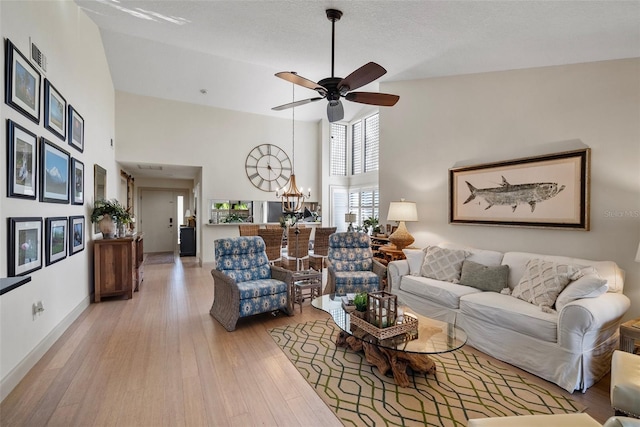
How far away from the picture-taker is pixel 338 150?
827 centimetres

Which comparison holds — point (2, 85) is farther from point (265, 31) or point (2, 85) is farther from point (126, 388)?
point (265, 31)

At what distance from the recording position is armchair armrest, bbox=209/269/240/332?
3189 mm

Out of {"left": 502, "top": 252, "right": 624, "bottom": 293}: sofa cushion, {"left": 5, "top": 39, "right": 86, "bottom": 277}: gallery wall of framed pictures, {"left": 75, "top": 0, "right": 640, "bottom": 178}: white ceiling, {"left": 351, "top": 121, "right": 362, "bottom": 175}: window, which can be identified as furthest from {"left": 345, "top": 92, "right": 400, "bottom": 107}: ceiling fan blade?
{"left": 351, "top": 121, "right": 362, "bottom": 175}: window

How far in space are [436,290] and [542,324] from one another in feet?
3.43

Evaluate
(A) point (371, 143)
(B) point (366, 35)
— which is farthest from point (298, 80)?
(A) point (371, 143)

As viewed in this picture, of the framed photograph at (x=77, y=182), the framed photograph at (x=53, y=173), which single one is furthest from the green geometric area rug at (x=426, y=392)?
the framed photograph at (x=77, y=182)

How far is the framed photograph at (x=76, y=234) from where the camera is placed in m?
3.35

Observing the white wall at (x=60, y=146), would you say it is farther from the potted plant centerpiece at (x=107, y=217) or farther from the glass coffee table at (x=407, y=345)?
the glass coffee table at (x=407, y=345)

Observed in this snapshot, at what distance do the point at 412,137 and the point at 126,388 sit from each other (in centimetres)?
465

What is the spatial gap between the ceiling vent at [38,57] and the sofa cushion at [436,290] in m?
4.32

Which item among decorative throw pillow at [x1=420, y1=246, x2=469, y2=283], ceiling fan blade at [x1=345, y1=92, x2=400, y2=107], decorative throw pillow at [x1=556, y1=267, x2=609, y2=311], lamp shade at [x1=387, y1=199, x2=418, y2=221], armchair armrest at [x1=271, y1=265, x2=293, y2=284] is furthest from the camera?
lamp shade at [x1=387, y1=199, x2=418, y2=221]

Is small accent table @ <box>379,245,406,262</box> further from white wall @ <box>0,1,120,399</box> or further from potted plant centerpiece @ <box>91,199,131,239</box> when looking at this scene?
white wall @ <box>0,1,120,399</box>

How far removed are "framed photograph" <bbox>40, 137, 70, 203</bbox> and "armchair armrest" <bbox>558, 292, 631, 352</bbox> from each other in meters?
4.46

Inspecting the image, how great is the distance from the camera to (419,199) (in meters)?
4.66
